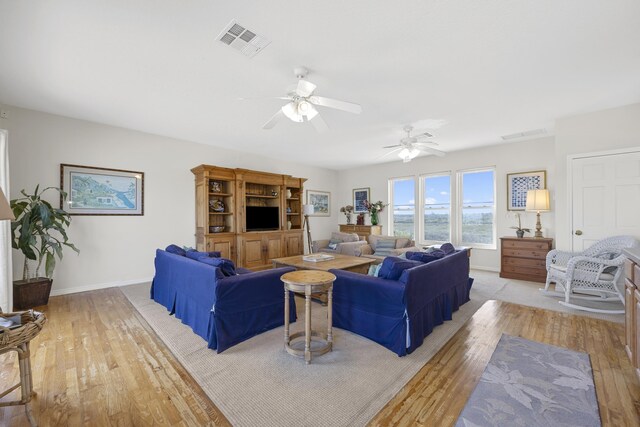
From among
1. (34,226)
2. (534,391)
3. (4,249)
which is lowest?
(534,391)

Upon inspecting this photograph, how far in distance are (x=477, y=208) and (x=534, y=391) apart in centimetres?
490

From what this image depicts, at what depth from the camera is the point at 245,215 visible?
5.82 meters

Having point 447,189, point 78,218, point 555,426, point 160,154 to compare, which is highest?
point 160,154

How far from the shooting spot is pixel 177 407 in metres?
1.79

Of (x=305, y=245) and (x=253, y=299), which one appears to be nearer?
(x=253, y=299)

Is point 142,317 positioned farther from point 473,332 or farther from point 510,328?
point 510,328

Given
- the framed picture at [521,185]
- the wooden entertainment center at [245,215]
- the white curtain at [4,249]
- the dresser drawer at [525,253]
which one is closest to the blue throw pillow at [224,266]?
the white curtain at [4,249]

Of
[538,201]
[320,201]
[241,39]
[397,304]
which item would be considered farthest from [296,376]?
[320,201]

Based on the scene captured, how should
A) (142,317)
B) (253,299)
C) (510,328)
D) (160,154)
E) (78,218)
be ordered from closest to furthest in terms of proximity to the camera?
(253,299) < (510,328) < (142,317) < (78,218) < (160,154)

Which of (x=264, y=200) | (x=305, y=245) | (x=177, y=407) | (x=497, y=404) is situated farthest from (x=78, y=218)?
(x=497, y=404)

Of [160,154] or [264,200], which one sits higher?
[160,154]

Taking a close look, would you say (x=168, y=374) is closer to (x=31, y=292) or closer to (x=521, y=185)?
(x=31, y=292)

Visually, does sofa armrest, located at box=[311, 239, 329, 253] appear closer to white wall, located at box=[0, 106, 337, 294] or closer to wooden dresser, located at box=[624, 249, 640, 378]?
white wall, located at box=[0, 106, 337, 294]

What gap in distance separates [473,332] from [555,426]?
4.26ft
